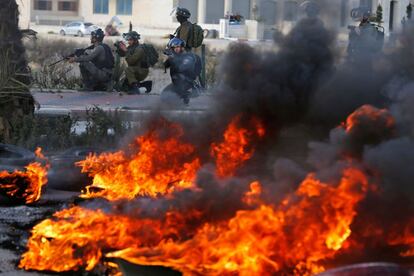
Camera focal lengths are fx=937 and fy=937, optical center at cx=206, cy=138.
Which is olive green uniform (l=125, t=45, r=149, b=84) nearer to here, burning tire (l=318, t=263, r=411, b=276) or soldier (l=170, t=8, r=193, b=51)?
soldier (l=170, t=8, r=193, b=51)

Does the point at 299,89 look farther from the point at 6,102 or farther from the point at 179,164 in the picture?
the point at 6,102

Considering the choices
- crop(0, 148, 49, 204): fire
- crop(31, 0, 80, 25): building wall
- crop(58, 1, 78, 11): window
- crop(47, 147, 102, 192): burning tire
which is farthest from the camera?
crop(58, 1, 78, 11): window

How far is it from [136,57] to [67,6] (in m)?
52.1

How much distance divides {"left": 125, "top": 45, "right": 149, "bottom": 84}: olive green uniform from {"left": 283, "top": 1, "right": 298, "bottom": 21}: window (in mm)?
9273

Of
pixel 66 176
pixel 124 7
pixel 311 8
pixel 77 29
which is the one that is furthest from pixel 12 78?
pixel 124 7

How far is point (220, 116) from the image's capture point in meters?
8.03

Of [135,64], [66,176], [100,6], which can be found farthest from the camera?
[100,6]

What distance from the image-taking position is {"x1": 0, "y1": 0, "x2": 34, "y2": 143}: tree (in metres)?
11.3

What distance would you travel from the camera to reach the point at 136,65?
1777 cm

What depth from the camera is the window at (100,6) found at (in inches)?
2554

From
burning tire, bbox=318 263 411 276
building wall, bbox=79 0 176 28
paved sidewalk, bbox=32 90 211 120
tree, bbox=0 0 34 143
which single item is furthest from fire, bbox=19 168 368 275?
building wall, bbox=79 0 176 28

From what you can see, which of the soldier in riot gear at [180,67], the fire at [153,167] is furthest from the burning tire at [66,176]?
the soldier in riot gear at [180,67]

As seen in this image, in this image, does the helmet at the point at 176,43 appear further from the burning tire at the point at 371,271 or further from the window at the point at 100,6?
the window at the point at 100,6

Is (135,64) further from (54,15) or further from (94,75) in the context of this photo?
(54,15)
